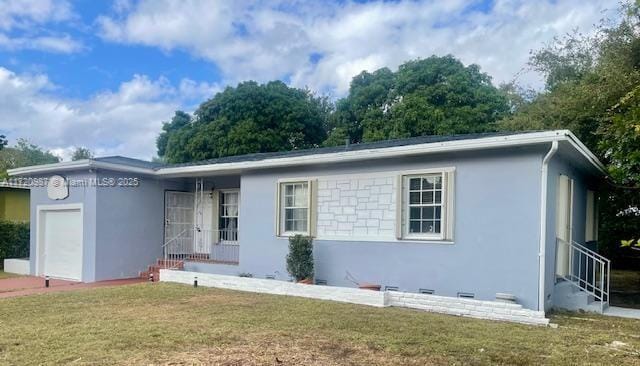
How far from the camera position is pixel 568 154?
9266 mm

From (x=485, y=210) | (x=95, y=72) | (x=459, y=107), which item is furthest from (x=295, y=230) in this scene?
(x=459, y=107)

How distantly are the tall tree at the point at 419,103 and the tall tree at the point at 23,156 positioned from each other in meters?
24.5

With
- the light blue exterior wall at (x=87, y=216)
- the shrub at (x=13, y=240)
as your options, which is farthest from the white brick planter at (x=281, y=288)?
the shrub at (x=13, y=240)

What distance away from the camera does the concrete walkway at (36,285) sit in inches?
436

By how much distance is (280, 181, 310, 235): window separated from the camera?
11.4 m

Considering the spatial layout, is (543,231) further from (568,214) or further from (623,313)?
(568,214)

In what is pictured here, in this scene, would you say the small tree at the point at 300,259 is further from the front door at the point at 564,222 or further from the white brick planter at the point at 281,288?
the front door at the point at 564,222

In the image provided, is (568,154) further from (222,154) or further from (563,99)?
(222,154)

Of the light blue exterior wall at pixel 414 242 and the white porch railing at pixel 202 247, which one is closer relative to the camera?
the light blue exterior wall at pixel 414 242


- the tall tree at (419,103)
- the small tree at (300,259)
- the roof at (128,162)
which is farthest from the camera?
the tall tree at (419,103)

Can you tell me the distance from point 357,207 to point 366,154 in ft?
3.84

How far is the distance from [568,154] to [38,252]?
13.9m

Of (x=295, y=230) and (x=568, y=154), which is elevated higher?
(x=568, y=154)

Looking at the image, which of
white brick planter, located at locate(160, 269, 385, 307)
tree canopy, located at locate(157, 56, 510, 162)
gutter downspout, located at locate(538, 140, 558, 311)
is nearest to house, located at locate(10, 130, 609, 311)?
gutter downspout, located at locate(538, 140, 558, 311)
